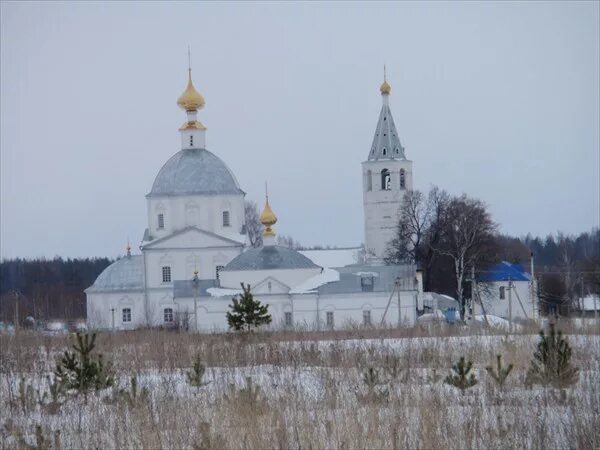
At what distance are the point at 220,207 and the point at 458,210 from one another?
410 inches

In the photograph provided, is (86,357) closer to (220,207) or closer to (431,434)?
(431,434)

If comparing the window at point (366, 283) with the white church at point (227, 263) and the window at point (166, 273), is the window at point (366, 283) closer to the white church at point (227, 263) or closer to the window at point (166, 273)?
the white church at point (227, 263)

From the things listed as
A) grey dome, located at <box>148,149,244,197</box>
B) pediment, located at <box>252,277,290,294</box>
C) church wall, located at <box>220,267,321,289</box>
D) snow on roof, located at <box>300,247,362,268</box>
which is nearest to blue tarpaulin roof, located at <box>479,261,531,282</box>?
snow on roof, located at <box>300,247,362,268</box>

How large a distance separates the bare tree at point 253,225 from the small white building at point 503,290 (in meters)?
18.8

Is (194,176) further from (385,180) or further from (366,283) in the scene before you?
(385,180)

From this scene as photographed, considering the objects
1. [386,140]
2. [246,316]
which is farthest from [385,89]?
[246,316]

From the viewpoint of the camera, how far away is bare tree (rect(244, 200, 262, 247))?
68.9 meters

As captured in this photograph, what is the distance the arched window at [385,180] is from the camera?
178 ft

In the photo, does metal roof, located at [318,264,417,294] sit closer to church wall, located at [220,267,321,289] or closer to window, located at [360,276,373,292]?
window, located at [360,276,373,292]

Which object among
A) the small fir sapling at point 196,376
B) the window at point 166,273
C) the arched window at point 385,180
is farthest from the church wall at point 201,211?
Result: the small fir sapling at point 196,376

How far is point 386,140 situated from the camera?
5431cm

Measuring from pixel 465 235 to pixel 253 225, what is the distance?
81.0 feet

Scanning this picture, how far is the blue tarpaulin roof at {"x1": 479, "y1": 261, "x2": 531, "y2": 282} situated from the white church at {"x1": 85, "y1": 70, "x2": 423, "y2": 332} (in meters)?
5.21

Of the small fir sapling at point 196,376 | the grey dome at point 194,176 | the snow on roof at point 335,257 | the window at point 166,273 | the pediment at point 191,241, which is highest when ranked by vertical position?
the grey dome at point 194,176
